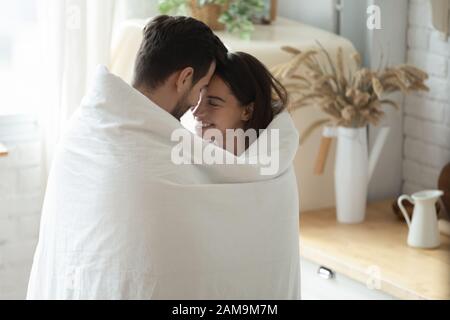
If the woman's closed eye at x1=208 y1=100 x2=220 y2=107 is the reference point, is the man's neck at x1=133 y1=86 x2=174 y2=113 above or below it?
above

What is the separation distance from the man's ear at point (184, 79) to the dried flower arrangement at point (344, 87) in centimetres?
108

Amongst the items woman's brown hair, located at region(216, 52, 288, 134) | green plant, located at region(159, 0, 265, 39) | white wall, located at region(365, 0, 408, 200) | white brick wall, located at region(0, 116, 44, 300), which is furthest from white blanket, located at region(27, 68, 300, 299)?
white wall, located at region(365, 0, 408, 200)

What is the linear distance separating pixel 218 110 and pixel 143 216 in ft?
1.23

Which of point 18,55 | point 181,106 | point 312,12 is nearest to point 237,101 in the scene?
point 181,106

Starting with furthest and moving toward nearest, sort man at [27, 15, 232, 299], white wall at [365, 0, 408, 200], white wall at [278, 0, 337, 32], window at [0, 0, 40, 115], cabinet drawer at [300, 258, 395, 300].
Answer: 1. white wall at [278, 0, 337, 32]
2. white wall at [365, 0, 408, 200]
3. window at [0, 0, 40, 115]
4. cabinet drawer at [300, 258, 395, 300]
5. man at [27, 15, 232, 299]

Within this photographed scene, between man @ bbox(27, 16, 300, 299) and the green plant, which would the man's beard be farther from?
the green plant

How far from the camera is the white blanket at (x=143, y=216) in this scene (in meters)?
1.70

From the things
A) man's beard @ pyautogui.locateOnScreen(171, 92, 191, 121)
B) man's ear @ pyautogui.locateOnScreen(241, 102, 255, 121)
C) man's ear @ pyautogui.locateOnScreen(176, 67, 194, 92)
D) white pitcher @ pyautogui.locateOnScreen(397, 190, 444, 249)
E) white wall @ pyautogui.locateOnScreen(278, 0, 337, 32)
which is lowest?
white pitcher @ pyautogui.locateOnScreen(397, 190, 444, 249)

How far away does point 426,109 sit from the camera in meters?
3.13

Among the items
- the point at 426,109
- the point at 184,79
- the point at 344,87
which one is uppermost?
the point at 184,79

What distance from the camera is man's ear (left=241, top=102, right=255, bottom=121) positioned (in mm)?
1984

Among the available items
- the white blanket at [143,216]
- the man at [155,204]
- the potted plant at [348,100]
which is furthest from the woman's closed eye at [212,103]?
the potted plant at [348,100]

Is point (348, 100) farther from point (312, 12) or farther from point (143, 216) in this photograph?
point (143, 216)

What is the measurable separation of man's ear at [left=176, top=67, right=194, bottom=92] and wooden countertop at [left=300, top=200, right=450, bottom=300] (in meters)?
1.03
